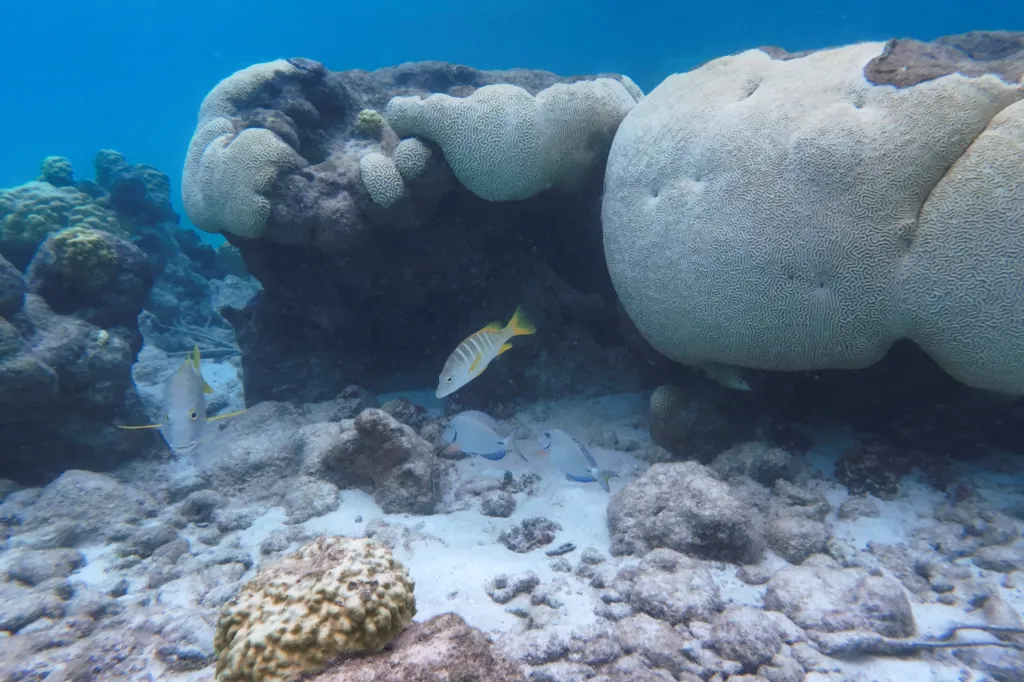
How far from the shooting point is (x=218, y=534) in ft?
13.7

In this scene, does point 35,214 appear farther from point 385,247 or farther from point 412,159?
point 412,159

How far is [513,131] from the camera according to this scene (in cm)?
499

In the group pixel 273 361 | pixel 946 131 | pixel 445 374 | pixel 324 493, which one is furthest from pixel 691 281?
pixel 273 361

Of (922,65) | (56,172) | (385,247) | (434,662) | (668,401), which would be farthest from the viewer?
(56,172)

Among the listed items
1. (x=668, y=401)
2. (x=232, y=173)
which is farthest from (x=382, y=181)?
(x=668, y=401)

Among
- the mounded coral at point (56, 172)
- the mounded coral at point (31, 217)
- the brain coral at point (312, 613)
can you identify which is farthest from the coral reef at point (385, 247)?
the mounded coral at point (56, 172)

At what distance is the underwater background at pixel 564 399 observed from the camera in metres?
2.79

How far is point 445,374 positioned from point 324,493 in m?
1.93

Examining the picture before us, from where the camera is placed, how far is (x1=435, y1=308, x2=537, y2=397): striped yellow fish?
11.7 feet

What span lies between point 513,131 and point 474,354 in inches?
104

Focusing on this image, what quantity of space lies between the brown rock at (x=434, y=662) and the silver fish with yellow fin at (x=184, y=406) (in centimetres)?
206

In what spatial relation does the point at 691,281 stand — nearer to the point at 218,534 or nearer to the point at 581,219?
the point at 581,219

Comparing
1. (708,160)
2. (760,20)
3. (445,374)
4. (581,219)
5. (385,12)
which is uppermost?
(385,12)

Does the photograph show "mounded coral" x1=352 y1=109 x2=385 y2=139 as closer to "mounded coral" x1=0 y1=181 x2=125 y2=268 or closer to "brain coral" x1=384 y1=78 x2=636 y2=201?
"brain coral" x1=384 y1=78 x2=636 y2=201
